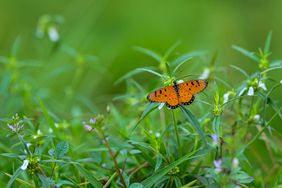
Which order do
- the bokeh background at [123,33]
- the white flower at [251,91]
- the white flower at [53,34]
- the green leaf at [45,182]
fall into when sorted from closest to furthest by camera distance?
the green leaf at [45,182] < the white flower at [251,91] < the white flower at [53,34] < the bokeh background at [123,33]

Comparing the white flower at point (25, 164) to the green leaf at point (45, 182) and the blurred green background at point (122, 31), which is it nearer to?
the green leaf at point (45, 182)

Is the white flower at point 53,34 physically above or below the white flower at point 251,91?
above

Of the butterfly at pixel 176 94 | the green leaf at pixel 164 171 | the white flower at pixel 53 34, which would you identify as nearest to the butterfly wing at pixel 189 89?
the butterfly at pixel 176 94

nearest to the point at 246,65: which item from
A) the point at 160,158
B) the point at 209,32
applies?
the point at 209,32

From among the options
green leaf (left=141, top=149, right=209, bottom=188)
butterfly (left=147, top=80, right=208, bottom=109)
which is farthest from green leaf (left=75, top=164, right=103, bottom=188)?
butterfly (left=147, top=80, right=208, bottom=109)

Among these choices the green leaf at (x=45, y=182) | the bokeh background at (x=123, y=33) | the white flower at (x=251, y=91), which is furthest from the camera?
the bokeh background at (x=123, y=33)

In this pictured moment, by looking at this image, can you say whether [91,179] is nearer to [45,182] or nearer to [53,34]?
[45,182]

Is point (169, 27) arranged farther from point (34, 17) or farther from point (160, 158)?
point (160, 158)
